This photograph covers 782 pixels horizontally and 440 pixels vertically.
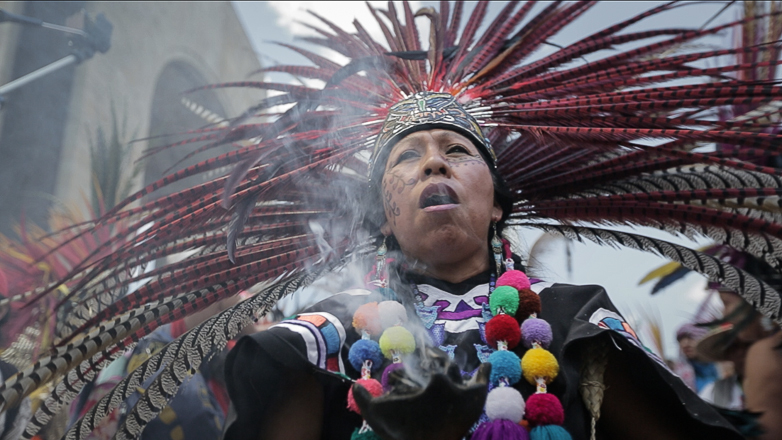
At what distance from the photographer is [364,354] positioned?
1.59 meters

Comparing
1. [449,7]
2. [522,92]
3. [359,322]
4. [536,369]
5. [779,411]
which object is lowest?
[779,411]

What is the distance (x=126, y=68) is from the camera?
8.20m

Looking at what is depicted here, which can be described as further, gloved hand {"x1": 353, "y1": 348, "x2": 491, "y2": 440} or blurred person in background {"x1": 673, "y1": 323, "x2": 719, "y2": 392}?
blurred person in background {"x1": 673, "y1": 323, "x2": 719, "y2": 392}

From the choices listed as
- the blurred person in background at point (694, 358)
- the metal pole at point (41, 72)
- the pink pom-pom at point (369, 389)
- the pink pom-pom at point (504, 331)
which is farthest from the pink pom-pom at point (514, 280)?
the metal pole at point (41, 72)

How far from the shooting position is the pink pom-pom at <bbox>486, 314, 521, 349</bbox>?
163 cm

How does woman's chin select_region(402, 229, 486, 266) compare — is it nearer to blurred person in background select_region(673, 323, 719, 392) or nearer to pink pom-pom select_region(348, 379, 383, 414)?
pink pom-pom select_region(348, 379, 383, 414)

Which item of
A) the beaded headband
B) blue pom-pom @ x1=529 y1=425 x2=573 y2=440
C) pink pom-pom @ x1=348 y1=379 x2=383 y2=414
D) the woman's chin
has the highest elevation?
the beaded headband

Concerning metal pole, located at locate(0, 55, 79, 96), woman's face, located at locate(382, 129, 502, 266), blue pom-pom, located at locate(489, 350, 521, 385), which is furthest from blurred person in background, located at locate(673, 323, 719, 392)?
metal pole, located at locate(0, 55, 79, 96)

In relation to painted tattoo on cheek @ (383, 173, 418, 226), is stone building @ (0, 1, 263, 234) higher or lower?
higher

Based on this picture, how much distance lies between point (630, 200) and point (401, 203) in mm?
814

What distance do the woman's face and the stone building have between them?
308 cm

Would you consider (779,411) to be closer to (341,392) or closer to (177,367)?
(341,392)

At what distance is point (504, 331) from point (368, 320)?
37 centimetres

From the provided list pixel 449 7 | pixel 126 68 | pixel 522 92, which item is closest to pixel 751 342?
pixel 522 92
